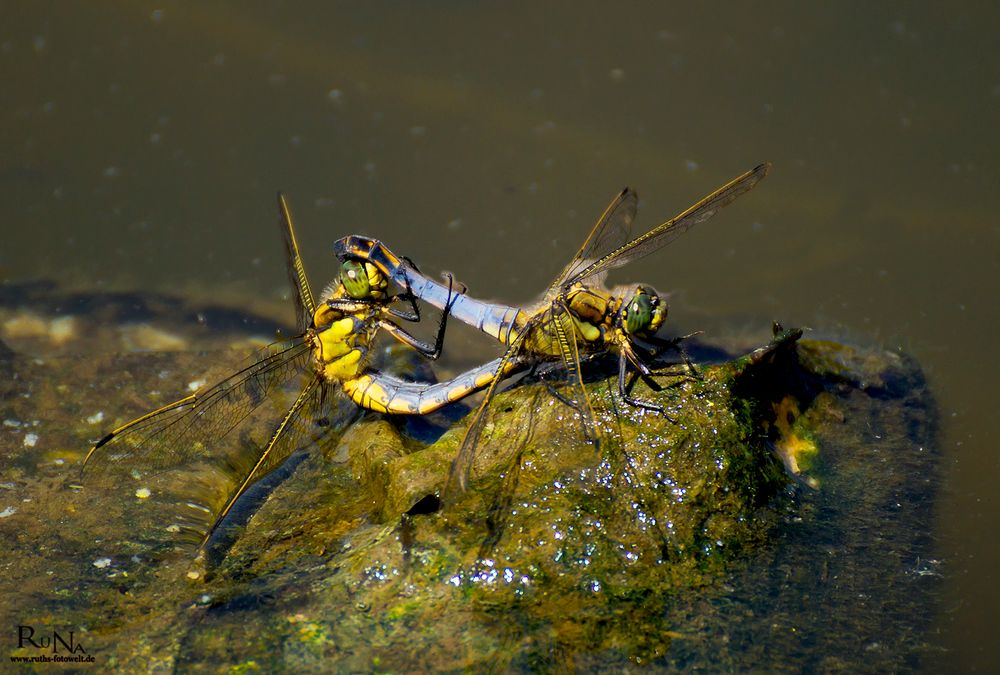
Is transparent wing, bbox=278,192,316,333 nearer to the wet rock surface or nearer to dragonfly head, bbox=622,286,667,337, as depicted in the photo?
the wet rock surface

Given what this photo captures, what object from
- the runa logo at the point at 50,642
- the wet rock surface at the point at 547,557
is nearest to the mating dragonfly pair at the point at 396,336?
the wet rock surface at the point at 547,557

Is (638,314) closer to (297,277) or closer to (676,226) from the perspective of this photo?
(676,226)

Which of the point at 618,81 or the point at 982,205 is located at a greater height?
the point at 618,81

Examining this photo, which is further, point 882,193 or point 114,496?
point 882,193

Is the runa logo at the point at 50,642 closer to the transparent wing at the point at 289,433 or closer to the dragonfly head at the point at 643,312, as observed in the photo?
the transparent wing at the point at 289,433

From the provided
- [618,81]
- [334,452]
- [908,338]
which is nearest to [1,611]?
[334,452]

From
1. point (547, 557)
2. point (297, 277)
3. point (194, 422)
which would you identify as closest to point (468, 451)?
point (547, 557)

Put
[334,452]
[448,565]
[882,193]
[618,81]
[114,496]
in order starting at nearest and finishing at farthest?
1. [448,565]
2. [114,496]
3. [334,452]
4. [882,193]
5. [618,81]

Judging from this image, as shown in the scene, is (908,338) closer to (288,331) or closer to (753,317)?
(753,317)
